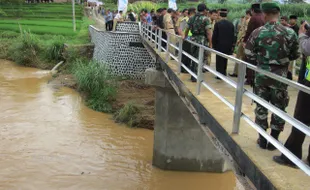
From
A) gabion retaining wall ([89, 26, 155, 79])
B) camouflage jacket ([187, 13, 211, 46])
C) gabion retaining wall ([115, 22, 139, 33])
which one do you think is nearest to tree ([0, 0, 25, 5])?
gabion retaining wall ([115, 22, 139, 33])

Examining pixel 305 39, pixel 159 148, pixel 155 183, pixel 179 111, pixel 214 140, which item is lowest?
pixel 155 183

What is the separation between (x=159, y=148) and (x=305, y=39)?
6.68 m

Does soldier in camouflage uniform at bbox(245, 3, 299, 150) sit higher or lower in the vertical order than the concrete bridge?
higher

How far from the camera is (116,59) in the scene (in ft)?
58.1

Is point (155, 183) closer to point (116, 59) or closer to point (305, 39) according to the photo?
point (305, 39)

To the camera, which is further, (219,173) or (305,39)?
(219,173)

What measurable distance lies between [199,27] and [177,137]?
11.4 feet

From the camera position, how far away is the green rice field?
28.5 metres

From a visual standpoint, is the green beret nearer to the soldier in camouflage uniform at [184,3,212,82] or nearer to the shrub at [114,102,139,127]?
the soldier in camouflage uniform at [184,3,212,82]

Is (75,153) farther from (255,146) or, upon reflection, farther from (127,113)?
(255,146)

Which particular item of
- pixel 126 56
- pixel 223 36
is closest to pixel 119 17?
pixel 126 56

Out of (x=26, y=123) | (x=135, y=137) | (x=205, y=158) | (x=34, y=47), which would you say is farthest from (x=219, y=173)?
(x=34, y=47)

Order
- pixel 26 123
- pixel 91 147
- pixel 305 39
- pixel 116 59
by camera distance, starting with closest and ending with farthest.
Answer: pixel 305 39 → pixel 91 147 → pixel 26 123 → pixel 116 59

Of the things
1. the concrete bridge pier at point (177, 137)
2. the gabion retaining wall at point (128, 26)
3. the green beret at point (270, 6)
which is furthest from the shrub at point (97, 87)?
the green beret at point (270, 6)
